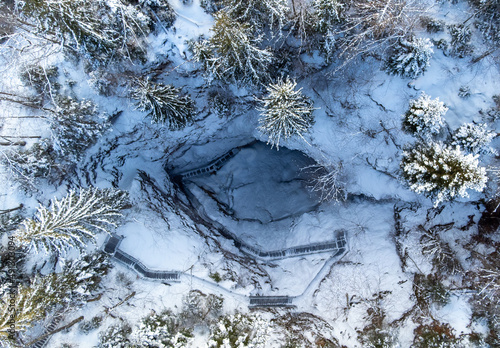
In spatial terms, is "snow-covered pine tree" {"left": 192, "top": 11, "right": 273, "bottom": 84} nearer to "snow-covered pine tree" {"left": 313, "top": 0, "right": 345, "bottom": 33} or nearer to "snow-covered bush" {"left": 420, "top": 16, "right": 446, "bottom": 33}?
"snow-covered pine tree" {"left": 313, "top": 0, "right": 345, "bottom": 33}

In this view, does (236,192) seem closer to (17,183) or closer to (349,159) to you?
(349,159)

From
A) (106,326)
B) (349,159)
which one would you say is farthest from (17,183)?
(349,159)

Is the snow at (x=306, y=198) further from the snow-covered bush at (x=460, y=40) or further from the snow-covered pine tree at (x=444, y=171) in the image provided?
the snow-covered pine tree at (x=444, y=171)

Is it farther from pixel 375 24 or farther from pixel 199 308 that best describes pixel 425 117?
pixel 199 308

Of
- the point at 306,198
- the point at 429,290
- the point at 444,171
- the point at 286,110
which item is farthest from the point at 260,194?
the point at 429,290

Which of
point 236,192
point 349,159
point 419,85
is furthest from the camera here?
point 236,192
